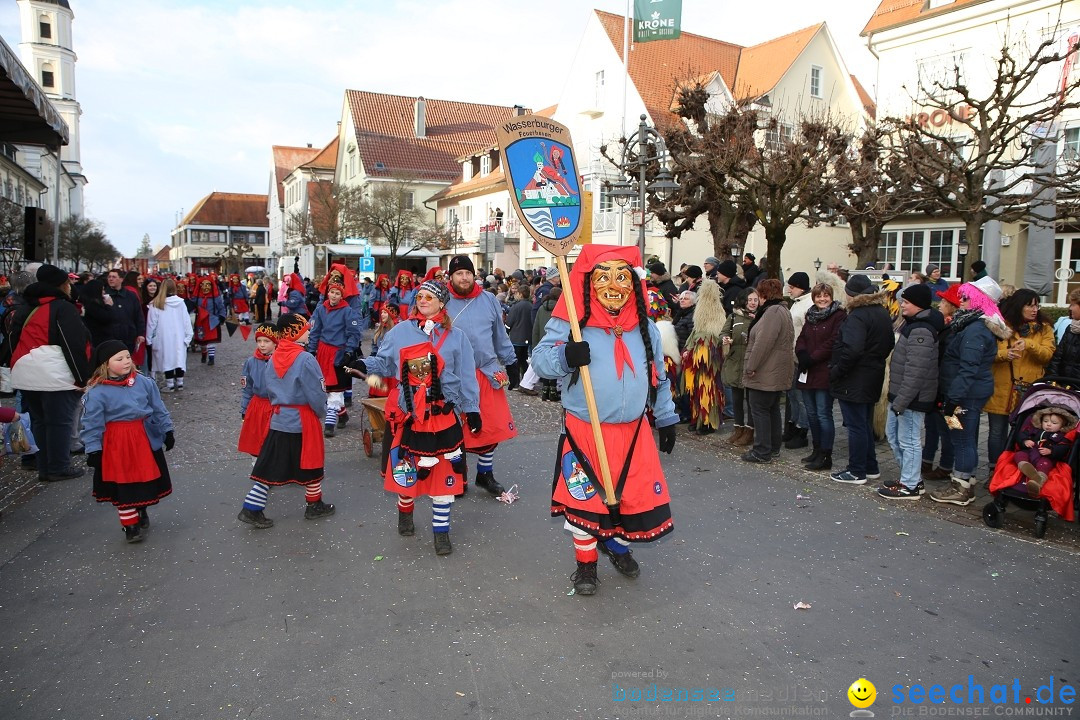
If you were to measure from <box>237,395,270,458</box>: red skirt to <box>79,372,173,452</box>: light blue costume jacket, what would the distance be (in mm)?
555

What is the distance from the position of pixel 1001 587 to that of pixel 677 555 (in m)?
1.96

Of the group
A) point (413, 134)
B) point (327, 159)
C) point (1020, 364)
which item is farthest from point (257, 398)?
point (327, 159)

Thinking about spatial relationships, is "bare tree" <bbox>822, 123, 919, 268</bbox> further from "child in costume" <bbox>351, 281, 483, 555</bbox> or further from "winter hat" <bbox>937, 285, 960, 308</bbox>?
"child in costume" <bbox>351, 281, 483, 555</bbox>

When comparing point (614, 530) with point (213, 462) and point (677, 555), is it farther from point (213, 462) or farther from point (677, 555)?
point (213, 462)

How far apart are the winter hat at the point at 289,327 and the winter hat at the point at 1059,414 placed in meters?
5.59

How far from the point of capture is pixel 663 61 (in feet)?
104

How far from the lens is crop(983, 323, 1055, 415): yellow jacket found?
20.2 feet

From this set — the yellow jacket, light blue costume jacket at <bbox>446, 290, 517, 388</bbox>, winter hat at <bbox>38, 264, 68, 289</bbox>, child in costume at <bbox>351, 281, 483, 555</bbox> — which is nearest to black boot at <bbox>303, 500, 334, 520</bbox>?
child in costume at <bbox>351, 281, 483, 555</bbox>

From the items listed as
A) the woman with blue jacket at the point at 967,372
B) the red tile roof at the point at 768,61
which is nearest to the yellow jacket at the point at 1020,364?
the woman with blue jacket at the point at 967,372

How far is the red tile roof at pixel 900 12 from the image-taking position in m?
23.1

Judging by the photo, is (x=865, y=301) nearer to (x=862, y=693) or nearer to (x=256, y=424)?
(x=862, y=693)

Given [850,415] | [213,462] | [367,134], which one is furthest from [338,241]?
[850,415]

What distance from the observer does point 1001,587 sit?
4.43m

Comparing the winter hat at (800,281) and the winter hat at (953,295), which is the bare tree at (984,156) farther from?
the winter hat at (953,295)
